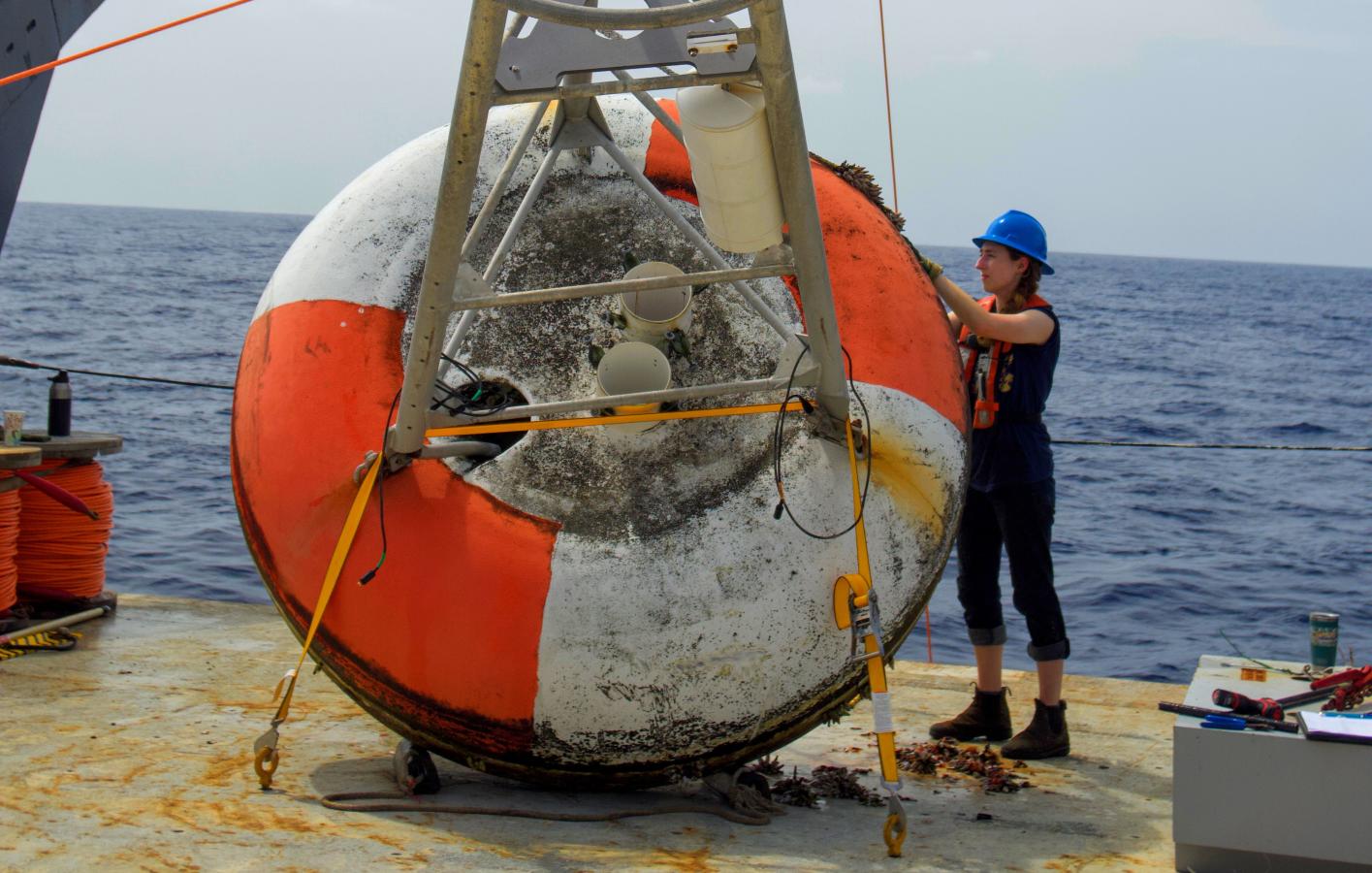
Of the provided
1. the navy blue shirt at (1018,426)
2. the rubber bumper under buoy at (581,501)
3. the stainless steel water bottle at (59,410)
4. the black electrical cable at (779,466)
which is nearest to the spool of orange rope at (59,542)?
the stainless steel water bottle at (59,410)

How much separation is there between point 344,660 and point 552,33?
4.95 feet

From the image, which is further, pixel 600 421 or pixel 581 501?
pixel 581 501

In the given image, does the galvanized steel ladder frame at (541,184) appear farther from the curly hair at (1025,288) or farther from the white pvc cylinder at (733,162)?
the curly hair at (1025,288)

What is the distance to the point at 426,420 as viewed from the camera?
11.7 feet

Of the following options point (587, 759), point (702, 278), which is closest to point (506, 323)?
point (702, 278)

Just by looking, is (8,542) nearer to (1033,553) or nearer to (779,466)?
(779,466)

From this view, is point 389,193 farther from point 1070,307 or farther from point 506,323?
point 1070,307

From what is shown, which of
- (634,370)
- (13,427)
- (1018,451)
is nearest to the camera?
(634,370)

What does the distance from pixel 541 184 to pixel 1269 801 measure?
2.13 metres

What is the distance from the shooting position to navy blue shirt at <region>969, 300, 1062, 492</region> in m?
4.33

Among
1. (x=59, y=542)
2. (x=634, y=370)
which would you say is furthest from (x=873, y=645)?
(x=59, y=542)

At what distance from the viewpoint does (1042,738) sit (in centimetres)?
434

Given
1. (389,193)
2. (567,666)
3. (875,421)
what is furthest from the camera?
(389,193)

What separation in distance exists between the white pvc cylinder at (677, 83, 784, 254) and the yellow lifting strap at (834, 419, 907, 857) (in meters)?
0.58
